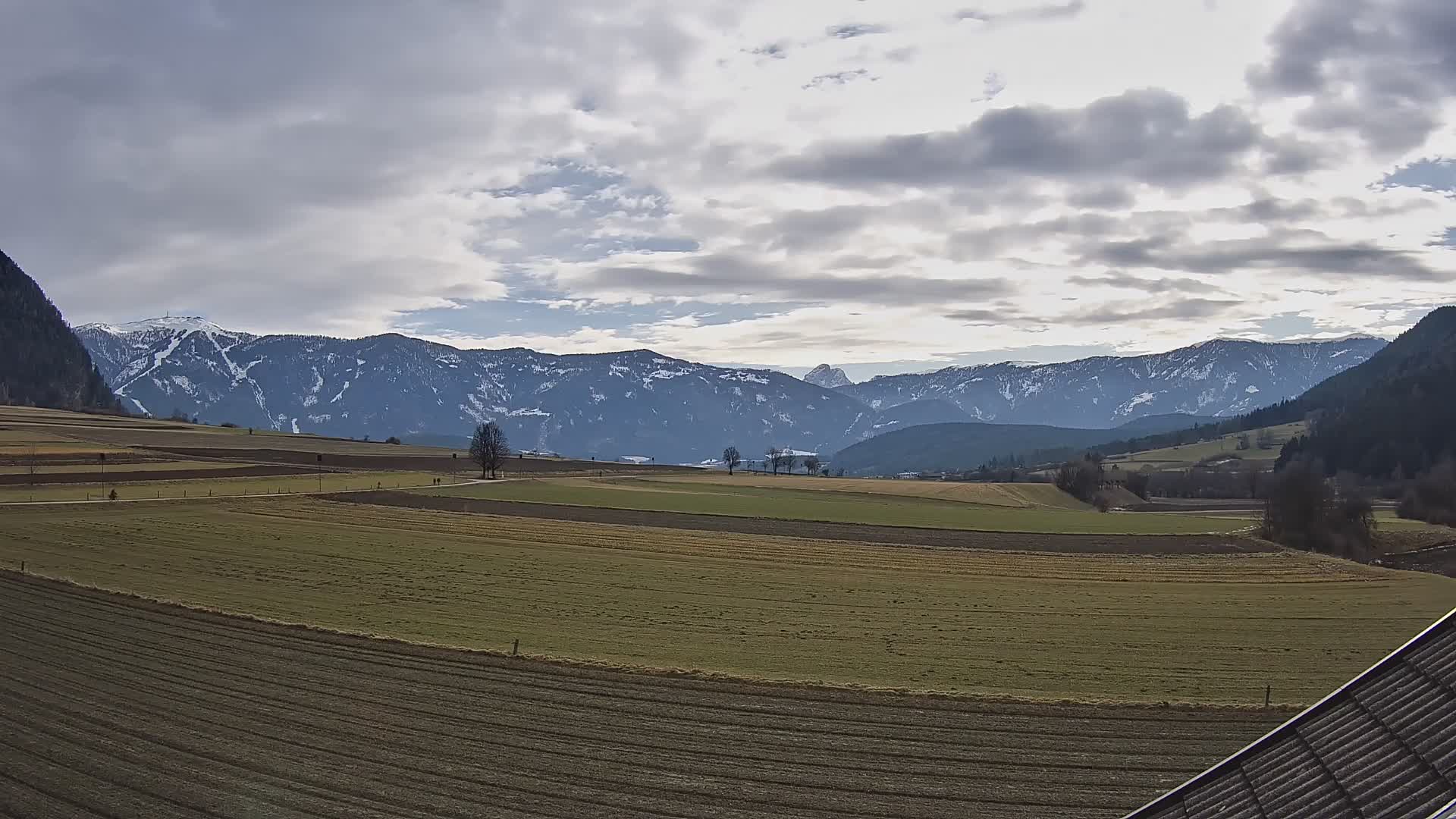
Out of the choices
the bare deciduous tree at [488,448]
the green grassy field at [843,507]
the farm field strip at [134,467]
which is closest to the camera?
the green grassy field at [843,507]

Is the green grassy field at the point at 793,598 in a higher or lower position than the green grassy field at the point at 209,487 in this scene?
lower

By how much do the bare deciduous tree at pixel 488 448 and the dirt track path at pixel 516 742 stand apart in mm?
97154

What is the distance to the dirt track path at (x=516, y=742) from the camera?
18.7 meters

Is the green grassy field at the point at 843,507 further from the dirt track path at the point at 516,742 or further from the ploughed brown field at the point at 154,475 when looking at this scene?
the dirt track path at the point at 516,742

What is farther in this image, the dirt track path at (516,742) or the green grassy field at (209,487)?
the green grassy field at (209,487)

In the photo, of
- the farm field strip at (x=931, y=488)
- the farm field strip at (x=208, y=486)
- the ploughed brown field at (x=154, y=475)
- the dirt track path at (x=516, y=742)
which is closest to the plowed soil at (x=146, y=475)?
the ploughed brown field at (x=154, y=475)

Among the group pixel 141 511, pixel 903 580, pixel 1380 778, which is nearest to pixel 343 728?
pixel 1380 778

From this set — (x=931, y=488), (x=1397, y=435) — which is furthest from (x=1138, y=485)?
(x=1397, y=435)

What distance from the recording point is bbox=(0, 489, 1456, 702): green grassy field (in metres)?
30.2

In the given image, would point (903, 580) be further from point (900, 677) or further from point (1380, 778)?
point (1380, 778)

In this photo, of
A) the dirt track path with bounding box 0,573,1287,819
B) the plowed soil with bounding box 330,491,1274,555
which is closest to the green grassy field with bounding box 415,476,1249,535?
the plowed soil with bounding box 330,491,1274,555

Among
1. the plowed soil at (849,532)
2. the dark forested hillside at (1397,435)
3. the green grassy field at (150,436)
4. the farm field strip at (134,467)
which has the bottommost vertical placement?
the plowed soil at (849,532)

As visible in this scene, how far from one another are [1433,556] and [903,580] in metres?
52.6

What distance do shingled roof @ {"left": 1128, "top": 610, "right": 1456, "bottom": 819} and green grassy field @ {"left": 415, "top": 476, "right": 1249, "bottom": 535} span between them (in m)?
68.4
